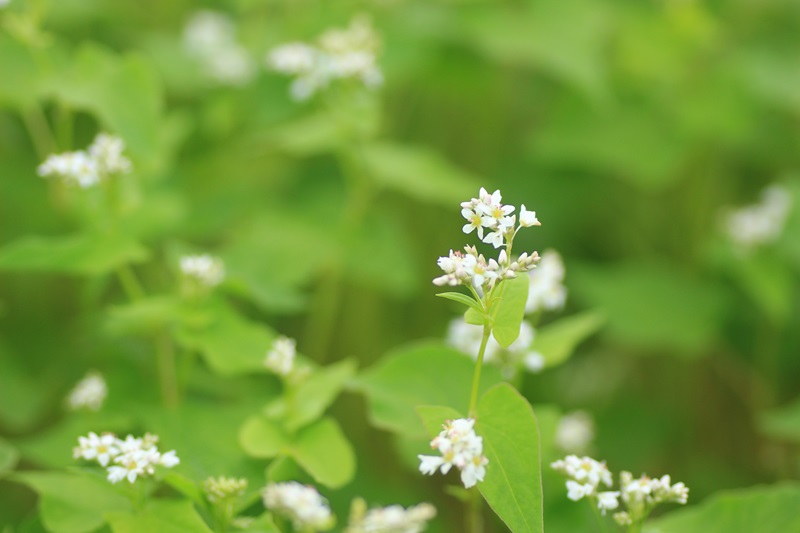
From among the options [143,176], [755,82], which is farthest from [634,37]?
[143,176]

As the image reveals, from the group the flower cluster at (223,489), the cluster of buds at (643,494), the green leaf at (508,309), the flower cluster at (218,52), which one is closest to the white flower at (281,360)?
the flower cluster at (223,489)

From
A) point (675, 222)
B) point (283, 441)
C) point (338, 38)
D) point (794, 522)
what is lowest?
point (794, 522)

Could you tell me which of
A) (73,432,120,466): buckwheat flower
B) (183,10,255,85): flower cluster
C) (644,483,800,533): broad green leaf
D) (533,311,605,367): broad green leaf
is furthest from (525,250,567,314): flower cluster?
(183,10,255,85): flower cluster

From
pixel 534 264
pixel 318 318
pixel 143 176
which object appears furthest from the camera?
pixel 318 318

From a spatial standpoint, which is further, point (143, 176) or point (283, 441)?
point (143, 176)

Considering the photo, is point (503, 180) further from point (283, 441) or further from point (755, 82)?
point (283, 441)

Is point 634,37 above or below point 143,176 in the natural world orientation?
above

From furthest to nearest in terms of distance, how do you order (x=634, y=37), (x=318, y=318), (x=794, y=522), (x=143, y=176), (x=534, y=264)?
(x=634, y=37)
(x=318, y=318)
(x=143, y=176)
(x=794, y=522)
(x=534, y=264)
